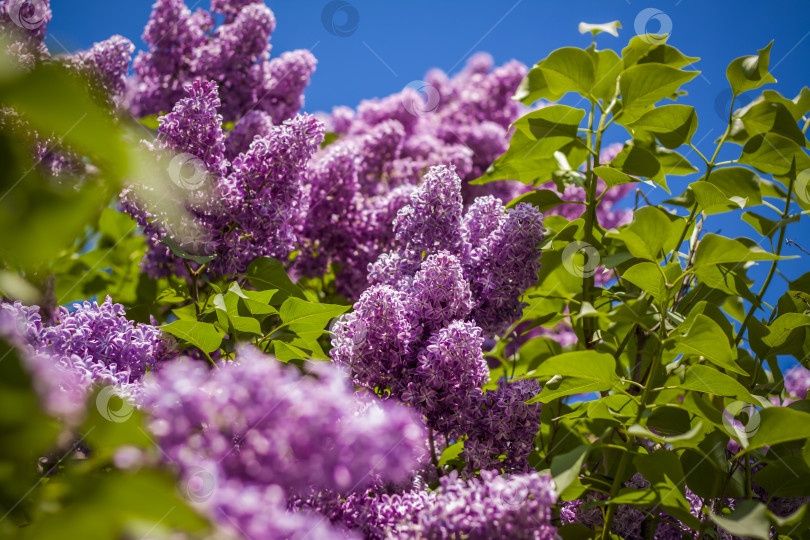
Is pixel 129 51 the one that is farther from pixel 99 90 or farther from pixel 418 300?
pixel 99 90

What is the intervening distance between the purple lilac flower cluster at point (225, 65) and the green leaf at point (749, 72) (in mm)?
1390

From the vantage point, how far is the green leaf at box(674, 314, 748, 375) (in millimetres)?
899

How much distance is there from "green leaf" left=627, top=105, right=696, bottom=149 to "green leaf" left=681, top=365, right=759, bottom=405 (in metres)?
0.56

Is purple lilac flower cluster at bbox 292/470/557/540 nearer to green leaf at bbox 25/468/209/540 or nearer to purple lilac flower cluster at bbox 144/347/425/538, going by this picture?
purple lilac flower cluster at bbox 144/347/425/538

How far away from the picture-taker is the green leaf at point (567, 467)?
757mm

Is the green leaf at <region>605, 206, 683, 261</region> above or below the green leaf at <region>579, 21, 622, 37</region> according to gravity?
below

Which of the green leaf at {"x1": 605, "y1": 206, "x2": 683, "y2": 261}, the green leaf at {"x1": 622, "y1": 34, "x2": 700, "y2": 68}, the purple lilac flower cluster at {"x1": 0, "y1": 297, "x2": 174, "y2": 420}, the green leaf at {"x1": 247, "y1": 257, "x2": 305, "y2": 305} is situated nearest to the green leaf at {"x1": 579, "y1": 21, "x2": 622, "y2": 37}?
the green leaf at {"x1": 622, "y1": 34, "x2": 700, "y2": 68}

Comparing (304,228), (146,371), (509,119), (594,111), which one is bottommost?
(146,371)

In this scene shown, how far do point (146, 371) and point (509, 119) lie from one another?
9.53 ft

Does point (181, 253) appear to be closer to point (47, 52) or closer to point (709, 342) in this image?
Answer: point (47, 52)

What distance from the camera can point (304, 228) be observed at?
5.98 feet

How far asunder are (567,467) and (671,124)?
801mm

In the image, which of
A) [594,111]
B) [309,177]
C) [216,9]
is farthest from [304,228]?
[216,9]

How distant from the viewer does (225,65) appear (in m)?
2.04
